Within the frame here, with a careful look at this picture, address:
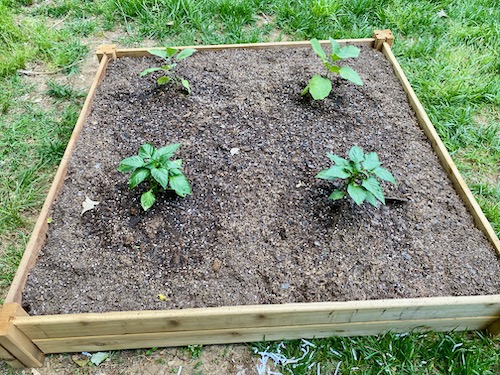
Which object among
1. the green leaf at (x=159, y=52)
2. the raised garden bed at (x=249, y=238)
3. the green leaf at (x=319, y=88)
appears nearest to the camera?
the raised garden bed at (x=249, y=238)

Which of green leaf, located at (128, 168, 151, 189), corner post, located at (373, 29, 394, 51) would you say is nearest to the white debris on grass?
green leaf, located at (128, 168, 151, 189)

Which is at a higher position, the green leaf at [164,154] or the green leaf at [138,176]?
the green leaf at [164,154]

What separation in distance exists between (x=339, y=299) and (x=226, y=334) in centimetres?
49

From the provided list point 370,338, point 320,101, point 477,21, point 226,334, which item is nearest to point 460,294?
point 370,338

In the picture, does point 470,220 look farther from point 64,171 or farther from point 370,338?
point 64,171

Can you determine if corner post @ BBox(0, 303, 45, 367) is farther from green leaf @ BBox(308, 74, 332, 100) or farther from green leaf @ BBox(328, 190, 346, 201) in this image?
green leaf @ BBox(308, 74, 332, 100)

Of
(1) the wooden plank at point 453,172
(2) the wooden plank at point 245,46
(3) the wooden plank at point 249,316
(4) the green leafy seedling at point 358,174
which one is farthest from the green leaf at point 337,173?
(2) the wooden plank at point 245,46

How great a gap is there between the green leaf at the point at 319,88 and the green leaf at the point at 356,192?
0.69 metres

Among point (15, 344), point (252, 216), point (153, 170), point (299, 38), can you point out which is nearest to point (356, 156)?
point (252, 216)

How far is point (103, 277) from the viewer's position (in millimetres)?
1796

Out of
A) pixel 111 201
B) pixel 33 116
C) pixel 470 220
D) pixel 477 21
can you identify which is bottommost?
pixel 33 116

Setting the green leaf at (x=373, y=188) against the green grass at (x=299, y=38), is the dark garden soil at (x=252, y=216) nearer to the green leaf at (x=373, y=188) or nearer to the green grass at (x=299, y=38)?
the green leaf at (x=373, y=188)

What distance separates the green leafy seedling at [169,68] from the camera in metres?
2.47

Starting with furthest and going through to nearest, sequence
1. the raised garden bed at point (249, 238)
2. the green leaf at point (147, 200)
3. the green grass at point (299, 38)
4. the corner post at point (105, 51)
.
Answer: the corner post at point (105, 51) → the green leaf at point (147, 200) → the green grass at point (299, 38) → the raised garden bed at point (249, 238)
